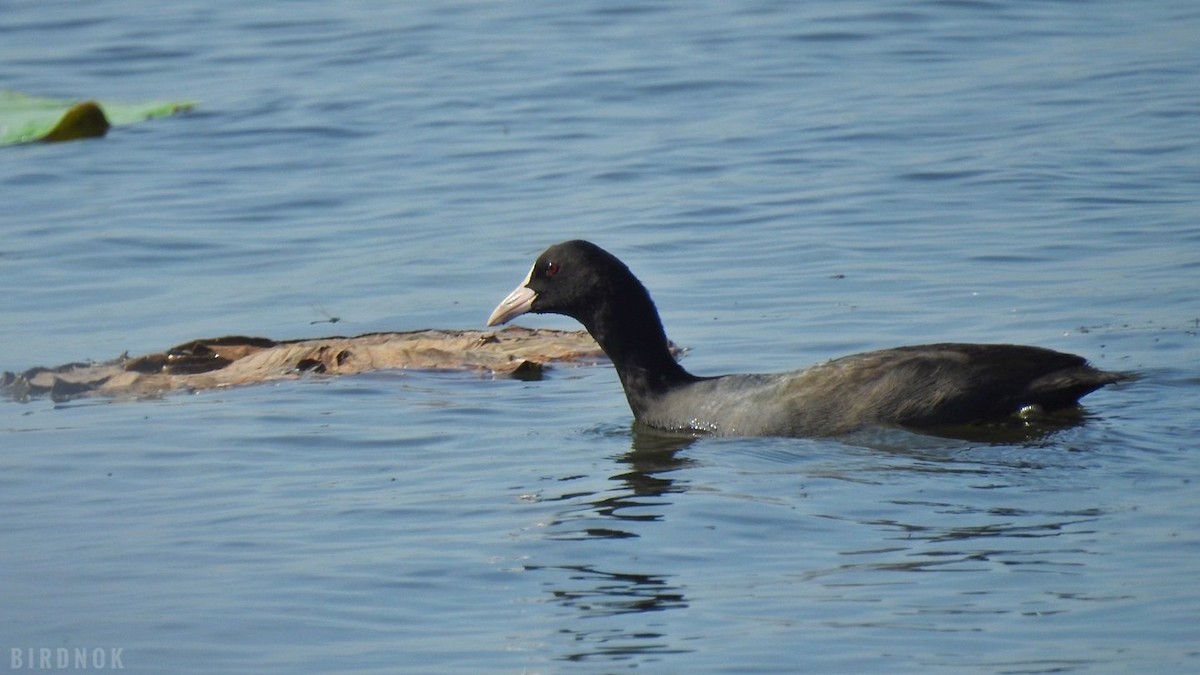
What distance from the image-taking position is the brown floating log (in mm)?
9031

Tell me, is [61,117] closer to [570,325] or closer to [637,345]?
[570,325]

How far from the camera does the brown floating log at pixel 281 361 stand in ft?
29.6

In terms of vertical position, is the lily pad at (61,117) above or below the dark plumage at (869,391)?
above

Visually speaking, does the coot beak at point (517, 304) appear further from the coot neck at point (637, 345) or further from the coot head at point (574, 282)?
the coot neck at point (637, 345)

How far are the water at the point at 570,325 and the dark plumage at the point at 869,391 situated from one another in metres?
0.18

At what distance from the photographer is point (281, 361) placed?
930 centimetres

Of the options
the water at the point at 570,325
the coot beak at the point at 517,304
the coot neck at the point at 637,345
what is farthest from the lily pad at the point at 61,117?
the coot neck at the point at 637,345

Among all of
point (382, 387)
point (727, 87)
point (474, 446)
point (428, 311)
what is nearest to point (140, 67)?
point (727, 87)

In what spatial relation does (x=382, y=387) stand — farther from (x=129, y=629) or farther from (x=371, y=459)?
(x=129, y=629)

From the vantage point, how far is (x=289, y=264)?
11.7m

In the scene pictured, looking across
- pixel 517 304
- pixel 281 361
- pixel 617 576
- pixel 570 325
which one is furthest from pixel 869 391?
pixel 570 325

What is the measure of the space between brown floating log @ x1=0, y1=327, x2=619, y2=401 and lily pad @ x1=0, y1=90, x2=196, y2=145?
22.3 ft

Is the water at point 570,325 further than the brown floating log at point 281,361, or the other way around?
the brown floating log at point 281,361

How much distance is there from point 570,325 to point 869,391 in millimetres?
3220
